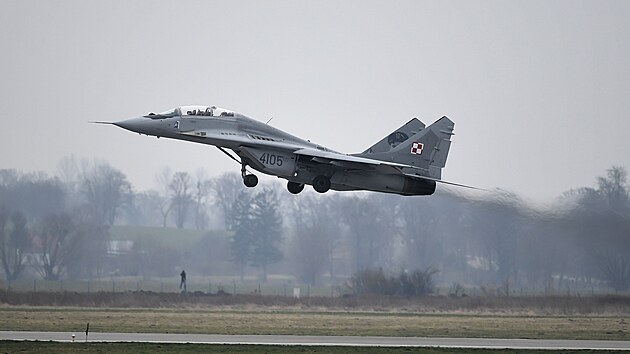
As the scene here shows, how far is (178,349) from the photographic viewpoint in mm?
32719

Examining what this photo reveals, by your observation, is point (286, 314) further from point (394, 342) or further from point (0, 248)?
point (0, 248)

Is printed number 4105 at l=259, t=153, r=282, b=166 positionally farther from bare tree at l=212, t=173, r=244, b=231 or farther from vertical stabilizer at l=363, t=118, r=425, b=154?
bare tree at l=212, t=173, r=244, b=231

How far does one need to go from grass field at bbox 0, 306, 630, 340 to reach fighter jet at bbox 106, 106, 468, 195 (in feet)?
16.9

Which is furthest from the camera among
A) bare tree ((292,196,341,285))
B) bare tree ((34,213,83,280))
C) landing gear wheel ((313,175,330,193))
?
bare tree ((292,196,341,285))

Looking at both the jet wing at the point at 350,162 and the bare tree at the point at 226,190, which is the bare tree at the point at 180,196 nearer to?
the bare tree at the point at 226,190

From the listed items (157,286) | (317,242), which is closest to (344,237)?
(317,242)

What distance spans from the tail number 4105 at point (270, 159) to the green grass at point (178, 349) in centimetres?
789

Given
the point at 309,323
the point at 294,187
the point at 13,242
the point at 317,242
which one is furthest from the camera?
the point at 317,242

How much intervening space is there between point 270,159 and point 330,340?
22.2ft

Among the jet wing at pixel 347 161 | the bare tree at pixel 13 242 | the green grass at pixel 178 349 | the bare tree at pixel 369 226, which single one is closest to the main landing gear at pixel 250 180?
the jet wing at pixel 347 161

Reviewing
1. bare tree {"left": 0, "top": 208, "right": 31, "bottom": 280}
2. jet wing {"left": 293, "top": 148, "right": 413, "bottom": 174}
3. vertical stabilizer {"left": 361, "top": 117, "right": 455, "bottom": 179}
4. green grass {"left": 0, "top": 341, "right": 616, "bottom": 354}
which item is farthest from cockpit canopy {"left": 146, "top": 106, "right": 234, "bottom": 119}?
bare tree {"left": 0, "top": 208, "right": 31, "bottom": 280}

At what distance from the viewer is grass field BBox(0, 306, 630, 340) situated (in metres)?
40.4

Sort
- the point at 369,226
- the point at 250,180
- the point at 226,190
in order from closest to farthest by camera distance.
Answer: the point at 250,180
the point at 369,226
the point at 226,190

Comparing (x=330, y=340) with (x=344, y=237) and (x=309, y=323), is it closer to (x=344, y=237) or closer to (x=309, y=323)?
(x=309, y=323)
